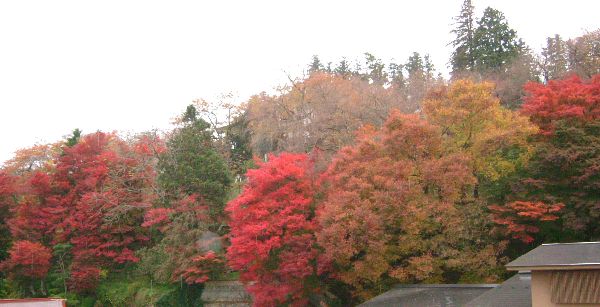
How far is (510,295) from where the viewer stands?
1831cm

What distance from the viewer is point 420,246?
2395 centimetres

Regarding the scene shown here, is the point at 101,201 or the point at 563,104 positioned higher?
the point at 563,104

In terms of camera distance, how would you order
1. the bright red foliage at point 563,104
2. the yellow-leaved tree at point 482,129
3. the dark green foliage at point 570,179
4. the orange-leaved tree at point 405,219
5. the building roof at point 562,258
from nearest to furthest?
the building roof at point 562,258 → the dark green foliage at point 570,179 → the orange-leaved tree at point 405,219 → the bright red foliage at point 563,104 → the yellow-leaved tree at point 482,129

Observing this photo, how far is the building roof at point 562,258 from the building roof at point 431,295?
12.4ft

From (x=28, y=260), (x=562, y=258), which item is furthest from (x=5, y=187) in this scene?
(x=562, y=258)

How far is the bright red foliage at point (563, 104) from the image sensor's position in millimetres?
24234

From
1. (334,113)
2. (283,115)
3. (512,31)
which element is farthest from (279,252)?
(512,31)

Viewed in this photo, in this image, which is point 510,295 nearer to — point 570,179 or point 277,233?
point 570,179

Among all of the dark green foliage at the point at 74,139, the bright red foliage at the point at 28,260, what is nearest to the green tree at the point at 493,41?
the dark green foliage at the point at 74,139

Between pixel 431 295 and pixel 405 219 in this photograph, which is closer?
pixel 431 295

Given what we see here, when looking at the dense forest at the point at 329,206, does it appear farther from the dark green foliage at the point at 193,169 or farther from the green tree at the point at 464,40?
the green tree at the point at 464,40

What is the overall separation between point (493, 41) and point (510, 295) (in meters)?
32.4

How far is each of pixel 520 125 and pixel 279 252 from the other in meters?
11.3

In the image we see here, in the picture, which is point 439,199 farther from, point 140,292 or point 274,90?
point 274,90
